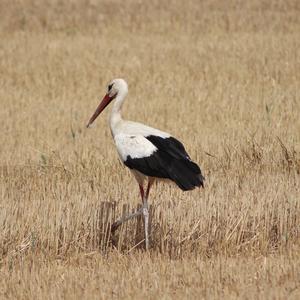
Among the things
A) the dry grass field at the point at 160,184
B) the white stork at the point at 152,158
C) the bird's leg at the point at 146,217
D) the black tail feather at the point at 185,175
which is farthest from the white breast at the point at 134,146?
the dry grass field at the point at 160,184

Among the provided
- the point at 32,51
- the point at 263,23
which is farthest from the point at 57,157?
the point at 263,23

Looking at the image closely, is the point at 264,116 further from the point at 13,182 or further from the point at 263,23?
the point at 263,23

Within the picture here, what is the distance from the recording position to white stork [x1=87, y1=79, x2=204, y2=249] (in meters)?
8.17

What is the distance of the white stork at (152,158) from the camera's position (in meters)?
8.17

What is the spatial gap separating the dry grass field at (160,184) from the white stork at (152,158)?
45cm

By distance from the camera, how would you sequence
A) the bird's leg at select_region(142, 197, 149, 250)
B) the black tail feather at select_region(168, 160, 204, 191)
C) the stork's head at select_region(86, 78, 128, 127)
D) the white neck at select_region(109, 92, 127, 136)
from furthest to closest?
the stork's head at select_region(86, 78, 128, 127) → the white neck at select_region(109, 92, 127, 136) → the bird's leg at select_region(142, 197, 149, 250) → the black tail feather at select_region(168, 160, 204, 191)

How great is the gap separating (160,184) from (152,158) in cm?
158

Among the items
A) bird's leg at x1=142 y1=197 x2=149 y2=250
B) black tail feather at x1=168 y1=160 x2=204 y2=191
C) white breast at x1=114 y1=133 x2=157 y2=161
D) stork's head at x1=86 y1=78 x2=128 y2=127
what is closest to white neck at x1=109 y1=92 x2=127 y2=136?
stork's head at x1=86 y1=78 x2=128 y2=127

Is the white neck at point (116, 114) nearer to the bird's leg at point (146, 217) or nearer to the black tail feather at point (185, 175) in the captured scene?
the bird's leg at point (146, 217)

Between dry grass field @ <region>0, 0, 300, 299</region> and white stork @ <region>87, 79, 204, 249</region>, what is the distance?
45 centimetres

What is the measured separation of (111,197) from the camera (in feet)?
30.4

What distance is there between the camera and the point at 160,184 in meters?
9.93

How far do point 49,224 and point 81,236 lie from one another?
0.33 meters

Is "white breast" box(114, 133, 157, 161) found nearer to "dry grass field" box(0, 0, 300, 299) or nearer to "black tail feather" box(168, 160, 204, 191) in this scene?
"black tail feather" box(168, 160, 204, 191)
